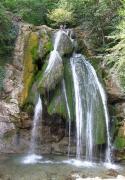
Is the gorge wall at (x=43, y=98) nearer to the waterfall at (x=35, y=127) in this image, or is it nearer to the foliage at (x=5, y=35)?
the waterfall at (x=35, y=127)

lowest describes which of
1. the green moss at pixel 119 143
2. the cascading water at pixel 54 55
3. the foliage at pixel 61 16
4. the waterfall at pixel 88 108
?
the green moss at pixel 119 143

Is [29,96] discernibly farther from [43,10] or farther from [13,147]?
[43,10]

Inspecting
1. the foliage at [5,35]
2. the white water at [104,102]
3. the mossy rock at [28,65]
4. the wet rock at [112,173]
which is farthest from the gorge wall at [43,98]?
the wet rock at [112,173]

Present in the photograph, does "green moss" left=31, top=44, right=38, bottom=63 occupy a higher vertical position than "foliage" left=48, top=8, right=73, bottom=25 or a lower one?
lower

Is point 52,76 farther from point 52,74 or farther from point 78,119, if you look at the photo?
point 78,119

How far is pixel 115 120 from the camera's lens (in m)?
15.2

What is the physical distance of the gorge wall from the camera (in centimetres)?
1471

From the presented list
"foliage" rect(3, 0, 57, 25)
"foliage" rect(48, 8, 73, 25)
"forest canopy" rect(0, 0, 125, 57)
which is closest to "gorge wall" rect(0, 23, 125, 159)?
"forest canopy" rect(0, 0, 125, 57)

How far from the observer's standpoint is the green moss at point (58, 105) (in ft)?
47.8

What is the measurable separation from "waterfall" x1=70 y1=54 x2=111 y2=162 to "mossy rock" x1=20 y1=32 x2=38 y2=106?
1874 millimetres

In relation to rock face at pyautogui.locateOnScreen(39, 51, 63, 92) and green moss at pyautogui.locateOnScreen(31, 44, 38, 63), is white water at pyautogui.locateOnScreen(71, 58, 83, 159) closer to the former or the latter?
rock face at pyautogui.locateOnScreen(39, 51, 63, 92)

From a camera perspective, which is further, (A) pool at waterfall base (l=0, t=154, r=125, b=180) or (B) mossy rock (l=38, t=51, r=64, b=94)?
(B) mossy rock (l=38, t=51, r=64, b=94)

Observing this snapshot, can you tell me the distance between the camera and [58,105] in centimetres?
1471

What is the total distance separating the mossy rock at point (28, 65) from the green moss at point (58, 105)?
124 centimetres
